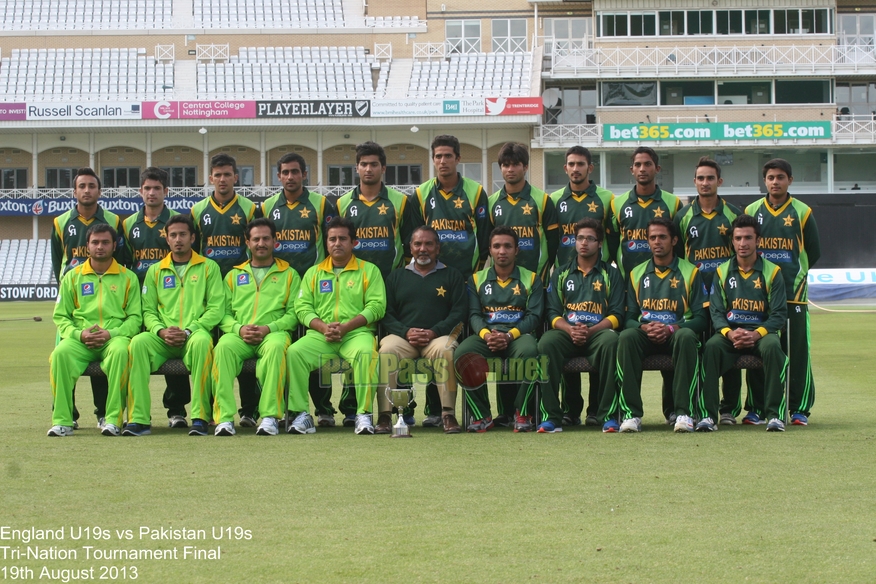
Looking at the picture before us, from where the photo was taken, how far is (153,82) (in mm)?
45875

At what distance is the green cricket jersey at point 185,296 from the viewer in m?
8.06

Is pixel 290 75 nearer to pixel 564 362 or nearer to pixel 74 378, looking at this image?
pixel 74 378

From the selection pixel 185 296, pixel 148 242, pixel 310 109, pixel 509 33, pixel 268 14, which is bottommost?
pixel 185 296

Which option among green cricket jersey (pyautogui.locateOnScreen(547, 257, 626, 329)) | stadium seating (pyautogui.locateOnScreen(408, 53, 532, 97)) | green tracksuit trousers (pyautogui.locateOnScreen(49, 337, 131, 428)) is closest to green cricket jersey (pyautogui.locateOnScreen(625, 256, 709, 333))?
green cricket jersey (pyautogui.locateOnScreen(547, 257, 626, 329))

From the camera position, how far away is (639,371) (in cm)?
775

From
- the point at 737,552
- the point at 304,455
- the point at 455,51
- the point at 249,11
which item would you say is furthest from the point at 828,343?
the point at 249,11

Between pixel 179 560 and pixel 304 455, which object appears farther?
pixel 304 455

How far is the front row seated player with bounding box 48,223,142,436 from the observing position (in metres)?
7.69

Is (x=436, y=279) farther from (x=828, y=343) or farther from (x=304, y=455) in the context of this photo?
(x=828, y=343)

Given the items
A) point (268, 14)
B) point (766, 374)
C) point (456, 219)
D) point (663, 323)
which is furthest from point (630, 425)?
point (268, 14)

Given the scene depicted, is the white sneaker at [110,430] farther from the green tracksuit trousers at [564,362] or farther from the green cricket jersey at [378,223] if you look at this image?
the green tracksuit trousers at [564,362]

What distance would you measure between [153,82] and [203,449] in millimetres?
41702

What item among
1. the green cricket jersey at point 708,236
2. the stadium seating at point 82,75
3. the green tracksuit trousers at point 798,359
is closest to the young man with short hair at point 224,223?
the green cricket jersey at point 708,236

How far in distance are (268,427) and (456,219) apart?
7.41 feet
